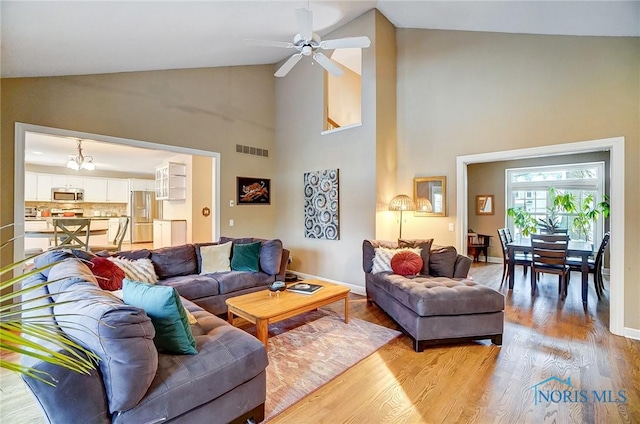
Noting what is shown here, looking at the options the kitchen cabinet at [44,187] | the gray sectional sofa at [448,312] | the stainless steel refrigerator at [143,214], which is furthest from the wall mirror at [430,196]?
the kitchen cabinet at [44,187]

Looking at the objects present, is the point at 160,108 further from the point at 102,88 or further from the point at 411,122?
the point at 411,122

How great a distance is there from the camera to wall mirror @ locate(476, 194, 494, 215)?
7.29m

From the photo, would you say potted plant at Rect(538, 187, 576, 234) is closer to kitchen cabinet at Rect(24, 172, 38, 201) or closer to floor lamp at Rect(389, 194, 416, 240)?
floor lamp at Rect(389, 194, 416, 240)

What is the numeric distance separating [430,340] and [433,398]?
27.9 inches

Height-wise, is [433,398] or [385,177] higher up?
[385,177]

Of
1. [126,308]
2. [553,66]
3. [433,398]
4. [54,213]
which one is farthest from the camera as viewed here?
[54,213]

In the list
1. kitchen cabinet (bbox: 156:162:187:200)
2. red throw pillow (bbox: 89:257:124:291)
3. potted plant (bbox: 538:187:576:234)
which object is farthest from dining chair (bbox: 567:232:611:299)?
kitchen cabinet (bbox: 156:162:187:200)

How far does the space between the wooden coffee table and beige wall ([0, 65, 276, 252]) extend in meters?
2.55

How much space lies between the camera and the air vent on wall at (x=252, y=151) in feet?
17.8

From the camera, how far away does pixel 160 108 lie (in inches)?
173

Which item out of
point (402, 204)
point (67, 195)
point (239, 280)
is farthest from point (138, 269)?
point (67, 195)

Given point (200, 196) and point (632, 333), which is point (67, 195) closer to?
point (200, 196)

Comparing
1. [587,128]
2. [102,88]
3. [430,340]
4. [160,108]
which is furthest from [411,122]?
[102,88]

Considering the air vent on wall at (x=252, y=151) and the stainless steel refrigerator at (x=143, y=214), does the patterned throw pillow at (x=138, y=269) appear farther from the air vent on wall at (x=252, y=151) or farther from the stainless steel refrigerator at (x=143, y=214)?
the stainless steel refrigerator at (x=143, y=214)
